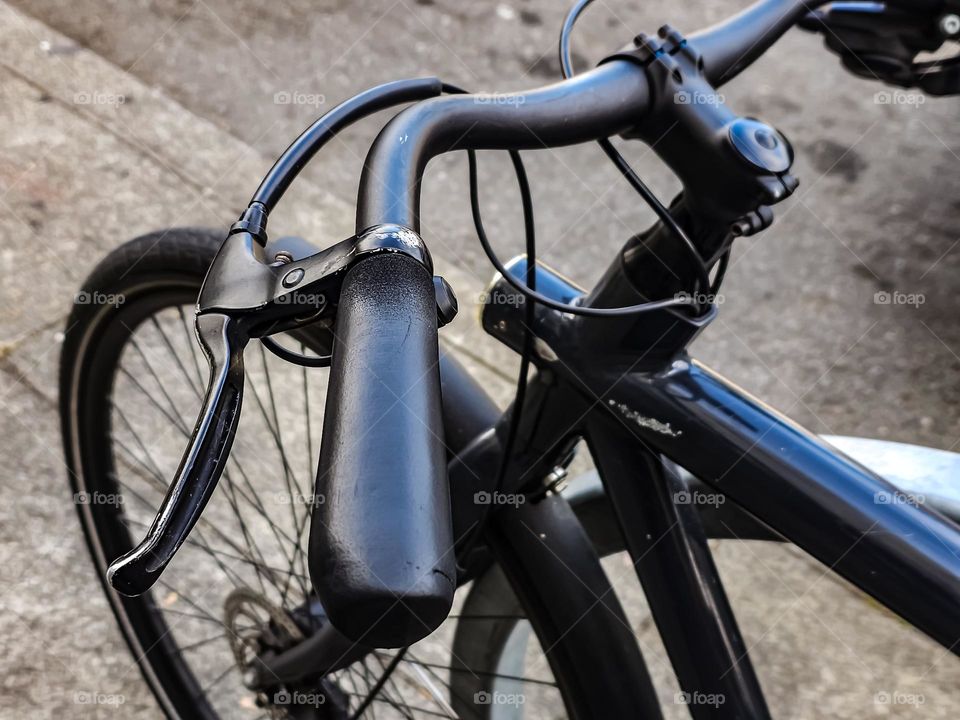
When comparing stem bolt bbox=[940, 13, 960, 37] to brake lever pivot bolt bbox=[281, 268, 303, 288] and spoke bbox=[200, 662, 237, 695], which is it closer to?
brake lever pivot bolt bbox=[281, 268, 303, 288]

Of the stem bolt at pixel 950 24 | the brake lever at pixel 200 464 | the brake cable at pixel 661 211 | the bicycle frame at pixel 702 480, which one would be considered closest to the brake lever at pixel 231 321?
the brake lever at pixel 200 464

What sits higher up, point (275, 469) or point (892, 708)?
point (275, 469)

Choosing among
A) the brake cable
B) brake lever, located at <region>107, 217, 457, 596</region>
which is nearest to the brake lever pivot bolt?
brake lever, located at <region>107, 217, 457, 596</region>

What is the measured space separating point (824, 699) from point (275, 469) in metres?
1.60

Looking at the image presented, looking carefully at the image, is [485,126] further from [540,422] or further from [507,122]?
[540,422]

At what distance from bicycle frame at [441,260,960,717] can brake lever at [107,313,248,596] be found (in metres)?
0.54

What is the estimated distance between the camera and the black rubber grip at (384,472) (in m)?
0.56

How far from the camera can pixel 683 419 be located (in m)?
1.14

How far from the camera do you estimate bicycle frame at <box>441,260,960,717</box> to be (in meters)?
1.06

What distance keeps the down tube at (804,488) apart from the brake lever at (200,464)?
0.55m

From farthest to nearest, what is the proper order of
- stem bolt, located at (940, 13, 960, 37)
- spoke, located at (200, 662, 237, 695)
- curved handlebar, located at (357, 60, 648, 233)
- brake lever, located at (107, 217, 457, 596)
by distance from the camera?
spoke, located at (200, 662, 237, 695) → stem bolt, located at (940, 13, 960, 37) → curved handlebar, located at (357, 60, 648, 233) → brake lever, located at (107, 217, 457, 596)

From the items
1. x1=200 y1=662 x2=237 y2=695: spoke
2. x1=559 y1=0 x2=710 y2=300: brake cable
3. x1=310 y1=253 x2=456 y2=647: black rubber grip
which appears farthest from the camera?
x1=200 y1=662 x2=237 y2=695: spoke

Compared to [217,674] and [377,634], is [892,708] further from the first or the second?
[377,634]

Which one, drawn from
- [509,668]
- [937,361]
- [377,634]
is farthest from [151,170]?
[377,634]
